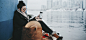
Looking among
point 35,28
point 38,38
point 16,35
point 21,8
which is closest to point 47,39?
point 38,38

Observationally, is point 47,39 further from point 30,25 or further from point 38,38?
point 30,25

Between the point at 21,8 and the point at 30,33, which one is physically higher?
the point at 21,8

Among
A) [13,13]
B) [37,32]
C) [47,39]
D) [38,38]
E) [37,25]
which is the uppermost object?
[13,13]

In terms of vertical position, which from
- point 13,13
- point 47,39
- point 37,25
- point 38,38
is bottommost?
point 47,39

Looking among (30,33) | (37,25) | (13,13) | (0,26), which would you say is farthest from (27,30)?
(13,13)

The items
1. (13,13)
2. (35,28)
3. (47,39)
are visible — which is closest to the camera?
(35,28)

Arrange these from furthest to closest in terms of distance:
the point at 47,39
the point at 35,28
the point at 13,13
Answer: the point at 13,13
the point at 47,39
the point at 35,28

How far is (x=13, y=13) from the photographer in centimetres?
203

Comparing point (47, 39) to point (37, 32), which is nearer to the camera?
point (37, 32)

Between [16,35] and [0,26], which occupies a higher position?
[0,26]

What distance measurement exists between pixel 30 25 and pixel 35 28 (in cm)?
9

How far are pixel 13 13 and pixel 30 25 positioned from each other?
76cm

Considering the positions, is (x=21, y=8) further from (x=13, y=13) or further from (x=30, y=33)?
(x=30, y=33)

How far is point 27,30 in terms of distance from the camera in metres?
1.48
